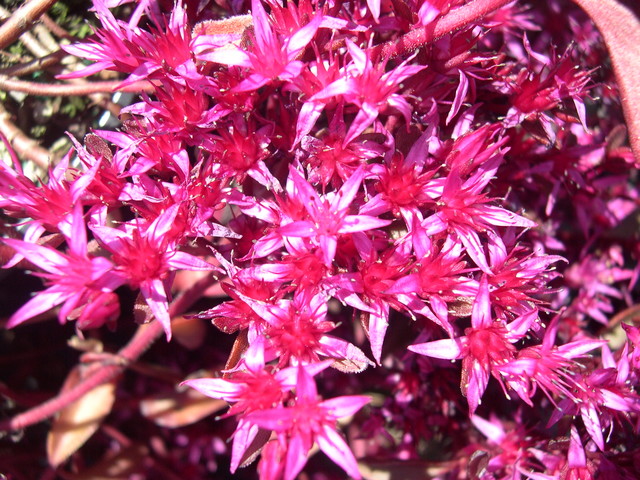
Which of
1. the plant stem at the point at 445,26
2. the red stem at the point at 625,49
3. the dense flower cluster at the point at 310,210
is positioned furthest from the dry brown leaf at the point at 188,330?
the red stem at the point at 625,49

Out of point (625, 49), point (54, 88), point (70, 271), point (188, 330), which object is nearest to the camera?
point (70, 271)

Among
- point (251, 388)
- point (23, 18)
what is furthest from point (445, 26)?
point (23, 18)

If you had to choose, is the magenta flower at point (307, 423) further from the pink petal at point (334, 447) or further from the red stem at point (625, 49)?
the red stem at point (625, 49)

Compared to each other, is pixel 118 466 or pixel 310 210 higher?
pixel 310 210

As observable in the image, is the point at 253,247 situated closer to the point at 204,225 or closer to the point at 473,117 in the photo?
the point at 204,225

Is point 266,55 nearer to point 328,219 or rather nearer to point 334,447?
point 328,219

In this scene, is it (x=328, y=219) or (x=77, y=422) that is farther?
(x=77, y=422)
